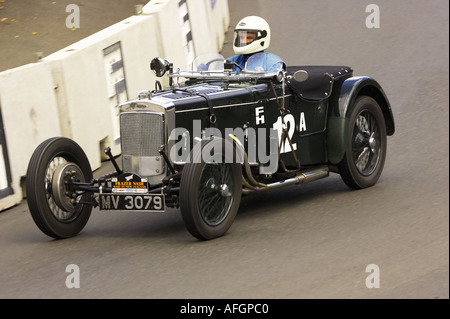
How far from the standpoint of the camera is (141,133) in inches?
310

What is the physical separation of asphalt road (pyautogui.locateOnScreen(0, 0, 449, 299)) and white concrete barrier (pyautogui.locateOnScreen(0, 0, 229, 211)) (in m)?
0.48

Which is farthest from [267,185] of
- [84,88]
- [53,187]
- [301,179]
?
[84,88]

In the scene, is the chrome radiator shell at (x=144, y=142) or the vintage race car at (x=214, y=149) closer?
the vintage race car at (x=214, y=149)

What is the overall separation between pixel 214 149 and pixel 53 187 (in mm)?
1556

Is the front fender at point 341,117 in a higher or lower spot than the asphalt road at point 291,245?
higher

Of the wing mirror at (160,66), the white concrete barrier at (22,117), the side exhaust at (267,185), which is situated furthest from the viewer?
the white concrete barrier at (22,117)

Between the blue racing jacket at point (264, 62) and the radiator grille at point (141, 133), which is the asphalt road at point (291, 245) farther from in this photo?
the blue racing jacket at point (264, 62)

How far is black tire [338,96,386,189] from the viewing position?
29.5 feet

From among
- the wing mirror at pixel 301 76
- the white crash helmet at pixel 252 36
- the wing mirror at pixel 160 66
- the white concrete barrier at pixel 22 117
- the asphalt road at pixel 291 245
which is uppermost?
the white crash helmet at pixel 252 36

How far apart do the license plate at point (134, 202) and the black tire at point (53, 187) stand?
470 millimetres

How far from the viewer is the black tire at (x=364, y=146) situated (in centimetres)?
900

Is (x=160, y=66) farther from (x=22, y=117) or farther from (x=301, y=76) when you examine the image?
(x=22, y=117)

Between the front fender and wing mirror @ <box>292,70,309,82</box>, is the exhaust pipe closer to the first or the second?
the front fender

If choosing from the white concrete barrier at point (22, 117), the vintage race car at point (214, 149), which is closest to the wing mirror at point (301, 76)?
the vintage race car at point (214, 149)
